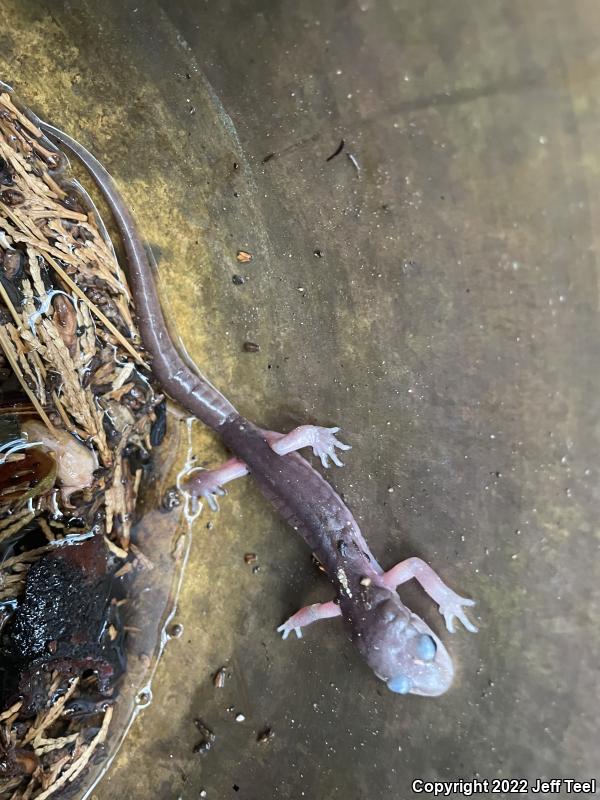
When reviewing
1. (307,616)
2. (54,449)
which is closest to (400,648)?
(307,616)

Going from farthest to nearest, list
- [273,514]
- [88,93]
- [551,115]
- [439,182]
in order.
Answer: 1. [273,514]
2. [88,93]
3. [439,182]
4. [551,115]

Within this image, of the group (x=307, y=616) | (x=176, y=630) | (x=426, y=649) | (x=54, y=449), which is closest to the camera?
(x=426, y=649)

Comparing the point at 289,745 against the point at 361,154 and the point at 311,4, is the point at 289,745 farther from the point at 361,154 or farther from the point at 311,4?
the point at 311,4

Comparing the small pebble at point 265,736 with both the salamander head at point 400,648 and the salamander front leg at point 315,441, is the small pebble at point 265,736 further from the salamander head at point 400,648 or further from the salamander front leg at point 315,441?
the salamander front leg at point 315,441

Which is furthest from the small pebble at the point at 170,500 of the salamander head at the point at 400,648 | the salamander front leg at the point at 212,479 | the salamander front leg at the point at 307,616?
the salamander head at the point at 400,648

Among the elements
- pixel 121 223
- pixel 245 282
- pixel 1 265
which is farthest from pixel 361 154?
pixel 1 265

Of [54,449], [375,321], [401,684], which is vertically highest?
[54,449]

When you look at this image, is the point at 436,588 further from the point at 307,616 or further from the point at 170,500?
the point at 170,500
